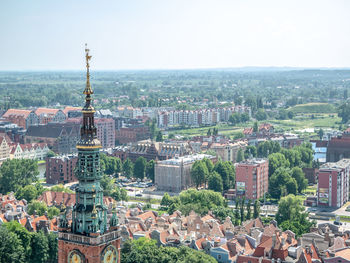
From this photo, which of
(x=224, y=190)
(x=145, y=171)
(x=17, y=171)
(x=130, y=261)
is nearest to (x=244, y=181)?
(x=224, y=190)

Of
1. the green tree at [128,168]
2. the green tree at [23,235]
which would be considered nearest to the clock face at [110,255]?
the green tree at [23,235]

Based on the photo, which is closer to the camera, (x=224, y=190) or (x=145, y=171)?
(x=224, y=190)

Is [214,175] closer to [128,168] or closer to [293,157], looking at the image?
[128,168]

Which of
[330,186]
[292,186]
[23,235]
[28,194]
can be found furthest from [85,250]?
[292,186]

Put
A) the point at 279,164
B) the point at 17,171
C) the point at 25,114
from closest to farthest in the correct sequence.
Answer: the point at 17,171, the point at 279,164, the point at 25,114

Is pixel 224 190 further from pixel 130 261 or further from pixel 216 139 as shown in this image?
pixel 130 261

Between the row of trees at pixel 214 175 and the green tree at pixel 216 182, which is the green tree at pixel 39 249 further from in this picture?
the row of trees at pixel 214 175

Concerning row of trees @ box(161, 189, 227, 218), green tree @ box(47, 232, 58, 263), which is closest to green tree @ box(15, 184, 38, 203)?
row of trees @ box(161, 189, 227, 218)
